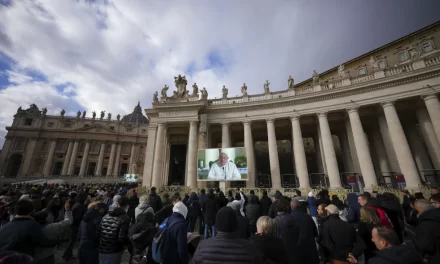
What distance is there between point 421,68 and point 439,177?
8.85m

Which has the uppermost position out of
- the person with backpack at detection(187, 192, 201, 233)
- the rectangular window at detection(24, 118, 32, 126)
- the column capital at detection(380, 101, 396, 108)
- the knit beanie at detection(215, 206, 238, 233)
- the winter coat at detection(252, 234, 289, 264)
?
the rectangular window at detection(24, 118, 32, 126)

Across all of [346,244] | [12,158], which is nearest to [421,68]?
[346,244]

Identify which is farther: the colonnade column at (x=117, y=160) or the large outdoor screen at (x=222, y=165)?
the colonnade column at (x=117, y=160)

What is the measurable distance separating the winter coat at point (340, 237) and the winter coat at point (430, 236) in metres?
0.92

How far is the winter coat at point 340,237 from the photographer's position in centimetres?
310

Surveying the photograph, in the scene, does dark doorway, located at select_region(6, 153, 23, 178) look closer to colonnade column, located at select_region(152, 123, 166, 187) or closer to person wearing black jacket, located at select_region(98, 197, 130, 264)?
colonnade column, located at select_region(152, 123, 166, 187)

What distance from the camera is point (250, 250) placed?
175cm

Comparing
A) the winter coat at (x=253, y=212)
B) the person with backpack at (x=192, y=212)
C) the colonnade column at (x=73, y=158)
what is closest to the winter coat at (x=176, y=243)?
the winter coat at (x=253, y=212)

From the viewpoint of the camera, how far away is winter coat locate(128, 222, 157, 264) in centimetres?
306

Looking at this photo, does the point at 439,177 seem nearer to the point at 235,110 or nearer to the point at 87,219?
the point at 235,110

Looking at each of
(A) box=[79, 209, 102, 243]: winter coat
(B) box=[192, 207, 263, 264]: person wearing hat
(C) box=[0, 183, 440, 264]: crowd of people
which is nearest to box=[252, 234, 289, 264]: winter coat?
(C) box=[0, 183, 440, 264]: crowd of people

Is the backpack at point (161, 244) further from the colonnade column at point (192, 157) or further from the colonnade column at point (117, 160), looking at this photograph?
the colonnade column at point (117, 160)

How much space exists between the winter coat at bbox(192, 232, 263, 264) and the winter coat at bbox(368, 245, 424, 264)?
1.39m

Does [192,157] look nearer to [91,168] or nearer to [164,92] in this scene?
[164,92]
